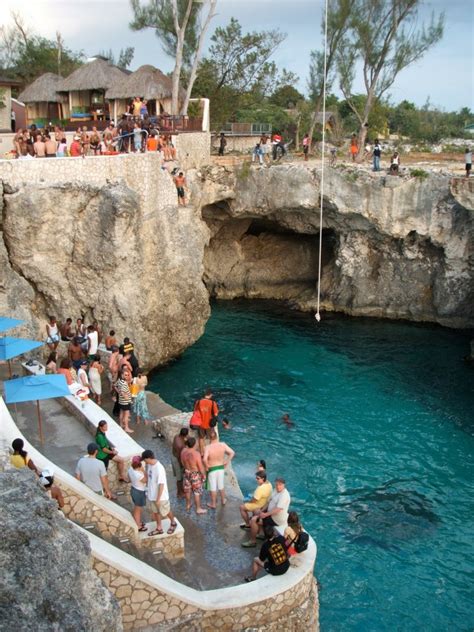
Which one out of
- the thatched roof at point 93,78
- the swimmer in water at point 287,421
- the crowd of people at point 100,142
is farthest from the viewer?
the thatched roof at point 93,78

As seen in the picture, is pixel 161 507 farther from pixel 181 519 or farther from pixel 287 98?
pixel 287 98

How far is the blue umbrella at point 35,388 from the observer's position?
13028mm

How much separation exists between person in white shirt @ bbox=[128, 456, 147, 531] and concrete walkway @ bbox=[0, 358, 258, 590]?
490mm

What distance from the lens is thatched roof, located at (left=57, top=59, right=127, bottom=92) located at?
105ft

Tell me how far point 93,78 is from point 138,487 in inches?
1018

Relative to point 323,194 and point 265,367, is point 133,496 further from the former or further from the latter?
point 323,194

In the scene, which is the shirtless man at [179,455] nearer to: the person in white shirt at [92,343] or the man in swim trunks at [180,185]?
the person in white shirt at [92,343]

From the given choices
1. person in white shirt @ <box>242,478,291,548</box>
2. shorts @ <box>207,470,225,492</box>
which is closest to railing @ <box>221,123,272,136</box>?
shorts @ <box>207,470,225,492</box>

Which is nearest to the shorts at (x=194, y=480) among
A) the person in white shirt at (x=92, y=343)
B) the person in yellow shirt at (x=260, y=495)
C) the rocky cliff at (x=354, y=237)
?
the person in yellow shirt at (x=260, y=495)

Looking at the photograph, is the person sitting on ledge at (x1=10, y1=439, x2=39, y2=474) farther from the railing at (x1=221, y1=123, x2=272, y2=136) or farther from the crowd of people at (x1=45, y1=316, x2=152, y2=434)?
the railing at (x1=221, y1=123, x2=272, y2=136)

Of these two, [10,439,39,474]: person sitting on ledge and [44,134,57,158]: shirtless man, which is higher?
[44,134,57,158]: shirtless man

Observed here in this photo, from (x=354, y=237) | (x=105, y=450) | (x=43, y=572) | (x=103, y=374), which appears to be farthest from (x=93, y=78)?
(x=43, y=572)

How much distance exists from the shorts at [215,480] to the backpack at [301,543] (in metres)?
2.31

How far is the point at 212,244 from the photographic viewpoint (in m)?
36.0
